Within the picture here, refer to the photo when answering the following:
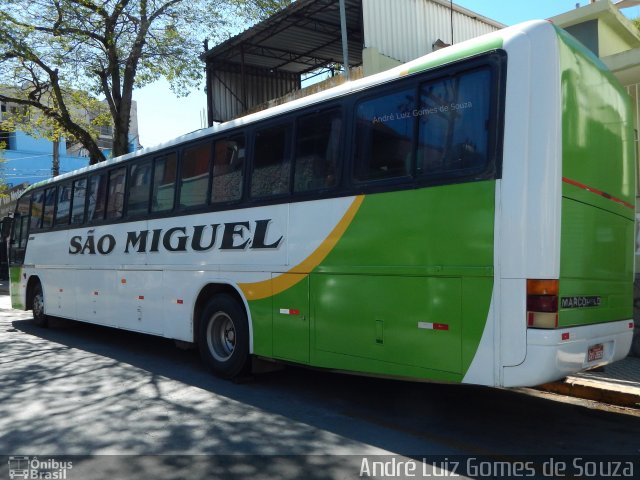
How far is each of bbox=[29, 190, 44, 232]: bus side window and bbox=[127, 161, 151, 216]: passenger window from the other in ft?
13.8

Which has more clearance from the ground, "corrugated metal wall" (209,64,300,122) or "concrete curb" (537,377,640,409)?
"corrugated metal wall" (209,64,300,122)

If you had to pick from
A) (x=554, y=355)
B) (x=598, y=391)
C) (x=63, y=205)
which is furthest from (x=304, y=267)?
(x=63, y=205)

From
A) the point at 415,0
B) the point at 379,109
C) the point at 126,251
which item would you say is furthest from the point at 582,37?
the point at 126,251

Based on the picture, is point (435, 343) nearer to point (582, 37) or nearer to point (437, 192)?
point (437, 192)

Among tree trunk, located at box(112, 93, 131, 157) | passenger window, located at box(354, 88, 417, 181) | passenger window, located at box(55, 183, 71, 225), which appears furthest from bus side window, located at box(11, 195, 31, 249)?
passenger window, located at box(354, 88, 417, 181)

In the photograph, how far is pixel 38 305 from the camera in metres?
12.3

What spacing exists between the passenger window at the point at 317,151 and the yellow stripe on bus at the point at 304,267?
16.6 inches

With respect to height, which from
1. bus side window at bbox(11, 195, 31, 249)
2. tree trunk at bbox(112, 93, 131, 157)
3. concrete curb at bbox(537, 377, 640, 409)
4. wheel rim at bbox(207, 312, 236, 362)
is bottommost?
concrete curb at bbox(537, 377, 640, 409)

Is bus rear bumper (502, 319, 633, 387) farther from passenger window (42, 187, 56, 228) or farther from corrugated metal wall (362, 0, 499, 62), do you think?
passenger window (42, 187, 56, 228)

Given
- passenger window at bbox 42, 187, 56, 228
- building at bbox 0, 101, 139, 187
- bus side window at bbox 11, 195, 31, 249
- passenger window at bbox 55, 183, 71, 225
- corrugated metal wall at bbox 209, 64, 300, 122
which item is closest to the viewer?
passenger window at bbox 55, 183, 71, 225

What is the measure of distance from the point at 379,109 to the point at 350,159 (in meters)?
0.57

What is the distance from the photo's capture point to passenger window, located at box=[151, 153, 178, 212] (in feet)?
26.9

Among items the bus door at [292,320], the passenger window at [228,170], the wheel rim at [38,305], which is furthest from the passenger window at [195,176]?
the wheel rim at [38,305]

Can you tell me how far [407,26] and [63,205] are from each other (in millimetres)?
8679
